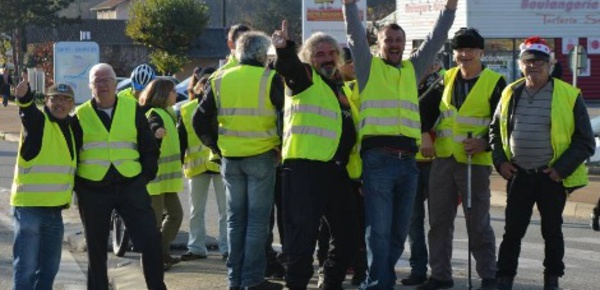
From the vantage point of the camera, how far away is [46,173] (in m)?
8.44

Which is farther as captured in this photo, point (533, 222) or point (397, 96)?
point (533, 222)

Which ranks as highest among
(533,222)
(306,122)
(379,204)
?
(306,122)

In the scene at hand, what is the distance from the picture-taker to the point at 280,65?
8.25 meters

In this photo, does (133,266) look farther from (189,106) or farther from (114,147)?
(114,147)

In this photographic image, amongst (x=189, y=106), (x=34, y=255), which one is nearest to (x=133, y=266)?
(x=189, y=106)

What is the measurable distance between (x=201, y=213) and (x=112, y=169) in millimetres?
3032

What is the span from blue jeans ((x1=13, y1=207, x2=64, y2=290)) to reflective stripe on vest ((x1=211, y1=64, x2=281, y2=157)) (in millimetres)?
Answer: 1375

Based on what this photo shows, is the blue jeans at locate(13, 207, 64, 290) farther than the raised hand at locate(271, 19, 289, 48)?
Yes

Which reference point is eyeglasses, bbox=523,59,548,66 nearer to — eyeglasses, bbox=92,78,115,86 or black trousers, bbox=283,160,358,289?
black trousers, bbox=283,160,358,289

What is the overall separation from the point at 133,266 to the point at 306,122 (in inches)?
133

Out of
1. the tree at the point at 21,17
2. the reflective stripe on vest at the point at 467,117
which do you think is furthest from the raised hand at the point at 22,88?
the tree at the point at 21,17

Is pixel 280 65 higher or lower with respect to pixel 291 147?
higher

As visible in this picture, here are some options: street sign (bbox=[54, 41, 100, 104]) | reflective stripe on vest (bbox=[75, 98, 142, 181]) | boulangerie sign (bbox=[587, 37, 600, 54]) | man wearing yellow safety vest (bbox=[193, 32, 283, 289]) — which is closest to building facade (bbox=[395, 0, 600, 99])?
boulangerie sign (bbox=[587, 37, 600, 54])

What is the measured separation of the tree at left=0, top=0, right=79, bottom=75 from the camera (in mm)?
73562
